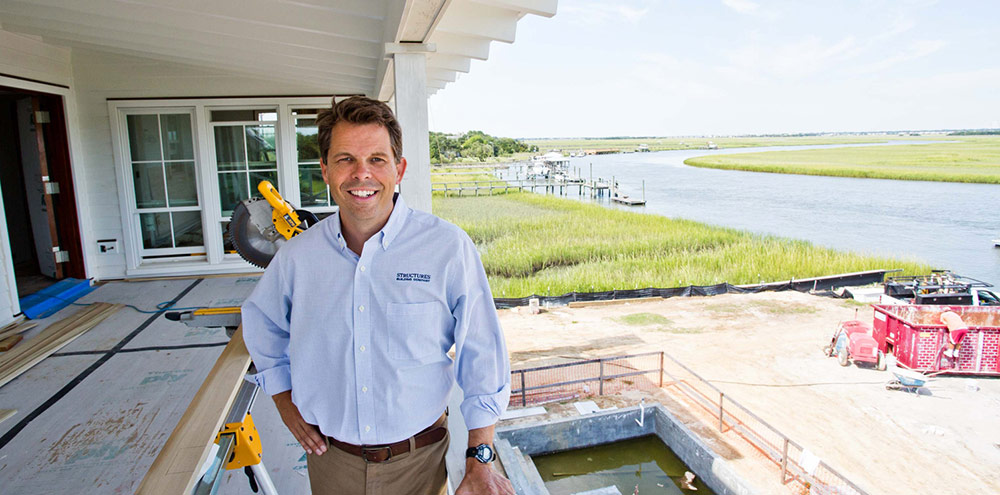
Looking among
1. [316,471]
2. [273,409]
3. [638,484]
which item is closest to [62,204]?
[273,409]

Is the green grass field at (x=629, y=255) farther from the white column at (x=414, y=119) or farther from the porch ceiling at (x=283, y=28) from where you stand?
the white column at (x=414, y=119)

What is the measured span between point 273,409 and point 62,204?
14.4 feet

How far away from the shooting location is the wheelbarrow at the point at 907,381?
335 inches

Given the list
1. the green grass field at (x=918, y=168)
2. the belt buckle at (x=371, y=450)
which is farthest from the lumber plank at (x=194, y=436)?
the green grass field at (x=918, y=168)

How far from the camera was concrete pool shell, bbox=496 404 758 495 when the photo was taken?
254 inches

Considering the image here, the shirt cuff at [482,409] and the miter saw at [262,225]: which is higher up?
the miter saw at [262,225]

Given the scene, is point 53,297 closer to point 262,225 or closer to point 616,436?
point 262,225

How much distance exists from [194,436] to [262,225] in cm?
176

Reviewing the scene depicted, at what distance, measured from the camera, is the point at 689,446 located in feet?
22.4

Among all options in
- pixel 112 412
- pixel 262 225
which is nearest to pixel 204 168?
pixel 112 412

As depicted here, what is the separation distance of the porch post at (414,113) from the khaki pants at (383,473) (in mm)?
1765

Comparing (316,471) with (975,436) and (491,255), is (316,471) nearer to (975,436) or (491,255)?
(975,436)

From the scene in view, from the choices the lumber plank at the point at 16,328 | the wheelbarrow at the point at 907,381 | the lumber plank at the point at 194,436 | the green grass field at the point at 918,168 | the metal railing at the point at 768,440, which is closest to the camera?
the lumber plank at the point at 194,436

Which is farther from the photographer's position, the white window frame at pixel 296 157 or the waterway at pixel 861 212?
the waterway at pixel 861 212
